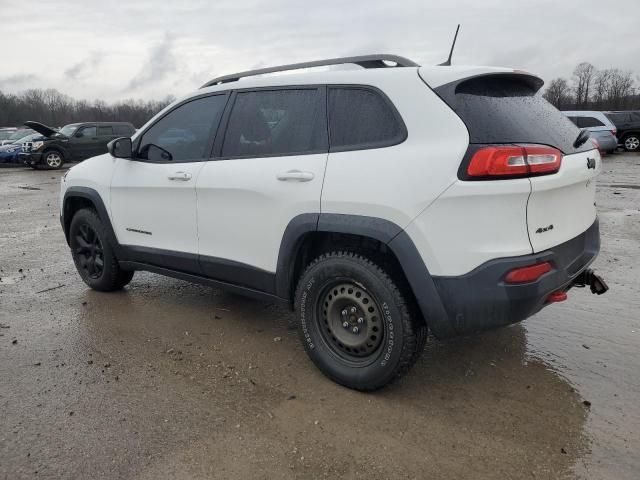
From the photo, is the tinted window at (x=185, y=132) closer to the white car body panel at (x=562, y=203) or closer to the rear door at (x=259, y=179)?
the rear door at (x=259, y=179)

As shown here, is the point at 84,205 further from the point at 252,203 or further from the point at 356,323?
the point at 356,323

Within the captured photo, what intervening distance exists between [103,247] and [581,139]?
397 centimetres

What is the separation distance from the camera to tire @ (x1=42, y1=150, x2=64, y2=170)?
19.9 m

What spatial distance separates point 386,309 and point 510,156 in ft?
3.37

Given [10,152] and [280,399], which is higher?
[280,399]

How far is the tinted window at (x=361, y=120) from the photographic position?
2.95 m

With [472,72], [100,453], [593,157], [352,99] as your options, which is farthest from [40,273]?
[593,157]

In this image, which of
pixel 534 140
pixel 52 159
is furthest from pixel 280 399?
pixel 52 159

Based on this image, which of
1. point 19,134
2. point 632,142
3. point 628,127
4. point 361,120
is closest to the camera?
point 361,120

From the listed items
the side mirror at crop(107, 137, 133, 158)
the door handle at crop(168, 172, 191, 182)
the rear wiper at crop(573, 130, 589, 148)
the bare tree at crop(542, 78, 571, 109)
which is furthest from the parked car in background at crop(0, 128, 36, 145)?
the bare tree at crop(542, 78, 571, 109)

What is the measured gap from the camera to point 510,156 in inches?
102

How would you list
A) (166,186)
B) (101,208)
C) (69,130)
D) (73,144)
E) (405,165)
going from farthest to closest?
(69,130)
(73,144)
(101,208)
(166,186)
(405,165)

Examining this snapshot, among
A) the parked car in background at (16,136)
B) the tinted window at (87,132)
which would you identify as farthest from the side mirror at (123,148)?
the parked car in background at (16,136)

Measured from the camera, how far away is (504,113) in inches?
112
